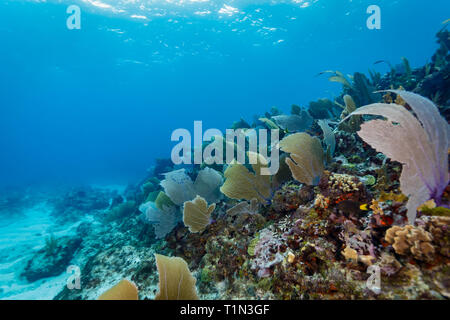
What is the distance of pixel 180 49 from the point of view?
3425 centimetres

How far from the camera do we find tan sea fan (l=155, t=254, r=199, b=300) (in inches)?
66.4

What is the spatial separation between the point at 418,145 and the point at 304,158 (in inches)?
46.9

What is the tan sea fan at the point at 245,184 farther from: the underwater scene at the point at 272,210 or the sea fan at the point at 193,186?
the sea fan at the point at 193,186

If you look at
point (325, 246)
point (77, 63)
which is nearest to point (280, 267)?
point (325, 246)

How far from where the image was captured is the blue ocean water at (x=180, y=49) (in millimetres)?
24047

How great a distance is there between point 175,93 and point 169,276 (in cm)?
7176

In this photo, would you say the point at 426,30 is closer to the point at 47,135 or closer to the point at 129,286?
the point at 129,286

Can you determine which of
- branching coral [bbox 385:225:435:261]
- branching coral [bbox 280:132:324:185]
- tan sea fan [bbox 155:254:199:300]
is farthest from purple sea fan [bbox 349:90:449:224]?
tan sea fan [bbox 155:254:199:300]

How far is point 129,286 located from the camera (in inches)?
60.1

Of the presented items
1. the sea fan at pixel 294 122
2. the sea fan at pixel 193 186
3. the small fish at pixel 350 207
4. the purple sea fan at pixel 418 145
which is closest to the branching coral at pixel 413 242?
the purple sea fan at pixel 418 145

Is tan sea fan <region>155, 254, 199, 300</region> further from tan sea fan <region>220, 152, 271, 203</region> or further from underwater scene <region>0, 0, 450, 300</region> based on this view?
tan sea fan <region>220, 152, 271, 203</region>

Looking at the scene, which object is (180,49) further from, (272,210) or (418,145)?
(418,145)

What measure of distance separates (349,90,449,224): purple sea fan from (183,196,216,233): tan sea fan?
2.23m

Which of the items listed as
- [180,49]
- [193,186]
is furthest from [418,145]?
[180,49]
